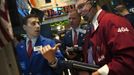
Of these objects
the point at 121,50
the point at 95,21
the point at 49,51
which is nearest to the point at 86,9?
the point at 95,21

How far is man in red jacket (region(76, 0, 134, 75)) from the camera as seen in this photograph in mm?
1916

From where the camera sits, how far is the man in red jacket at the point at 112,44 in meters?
1.92

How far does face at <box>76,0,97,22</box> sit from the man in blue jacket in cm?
62

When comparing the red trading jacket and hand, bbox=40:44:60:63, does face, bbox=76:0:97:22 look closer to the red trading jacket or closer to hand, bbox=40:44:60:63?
the red trading jacket

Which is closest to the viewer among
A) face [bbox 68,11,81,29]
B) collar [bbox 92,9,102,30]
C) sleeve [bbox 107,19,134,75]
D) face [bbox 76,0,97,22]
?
sleeve [bbox 107,19,134,75]

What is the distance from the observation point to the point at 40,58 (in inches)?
121

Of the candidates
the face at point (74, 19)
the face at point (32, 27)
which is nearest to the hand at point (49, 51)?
the face at point (32, 27)

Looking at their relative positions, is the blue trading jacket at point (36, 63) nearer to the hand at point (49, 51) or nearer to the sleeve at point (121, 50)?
the hand at point (49, 51)

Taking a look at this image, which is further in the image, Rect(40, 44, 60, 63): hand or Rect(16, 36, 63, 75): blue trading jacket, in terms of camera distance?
Rect(16, 36, 63, 75): blue trading jacket

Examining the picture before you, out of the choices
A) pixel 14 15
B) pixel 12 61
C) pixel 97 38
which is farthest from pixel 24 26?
pixel 12 61

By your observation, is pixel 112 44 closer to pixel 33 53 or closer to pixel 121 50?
pixel 121 50

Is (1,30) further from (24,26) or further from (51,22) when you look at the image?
(51,22)

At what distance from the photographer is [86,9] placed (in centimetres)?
237

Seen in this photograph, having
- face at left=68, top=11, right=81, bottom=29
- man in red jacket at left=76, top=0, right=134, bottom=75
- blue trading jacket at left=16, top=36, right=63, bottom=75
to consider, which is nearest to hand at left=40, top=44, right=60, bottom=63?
man in red jacket at left=76, top=0, right=134, bottom=75
